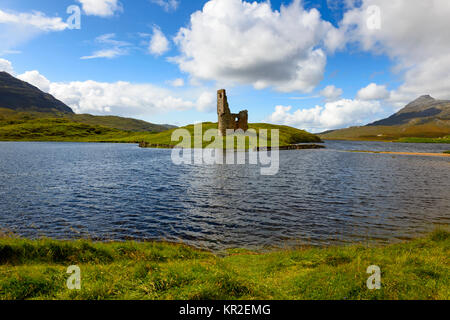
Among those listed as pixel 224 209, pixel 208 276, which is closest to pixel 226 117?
pixel 224 209

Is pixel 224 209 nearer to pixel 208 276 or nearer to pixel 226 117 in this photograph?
pixel 208 276

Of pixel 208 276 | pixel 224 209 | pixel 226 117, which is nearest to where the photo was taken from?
pixel 208 276

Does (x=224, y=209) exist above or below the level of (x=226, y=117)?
below

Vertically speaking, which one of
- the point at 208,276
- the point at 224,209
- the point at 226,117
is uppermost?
the point at 226,117

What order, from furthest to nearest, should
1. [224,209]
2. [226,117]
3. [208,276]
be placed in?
[226,117] < [224,209] < [208,276]

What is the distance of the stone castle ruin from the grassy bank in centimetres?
10628

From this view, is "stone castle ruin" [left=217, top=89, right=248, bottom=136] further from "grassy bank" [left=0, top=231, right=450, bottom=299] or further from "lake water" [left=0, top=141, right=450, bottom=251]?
"grassy bank" [left=0, top=231, right=450, bottom=299]

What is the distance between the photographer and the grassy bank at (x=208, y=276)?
26.6 feet

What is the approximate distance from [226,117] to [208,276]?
113 meters

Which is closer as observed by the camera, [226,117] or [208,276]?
[208,276]

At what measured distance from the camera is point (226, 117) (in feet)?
390
